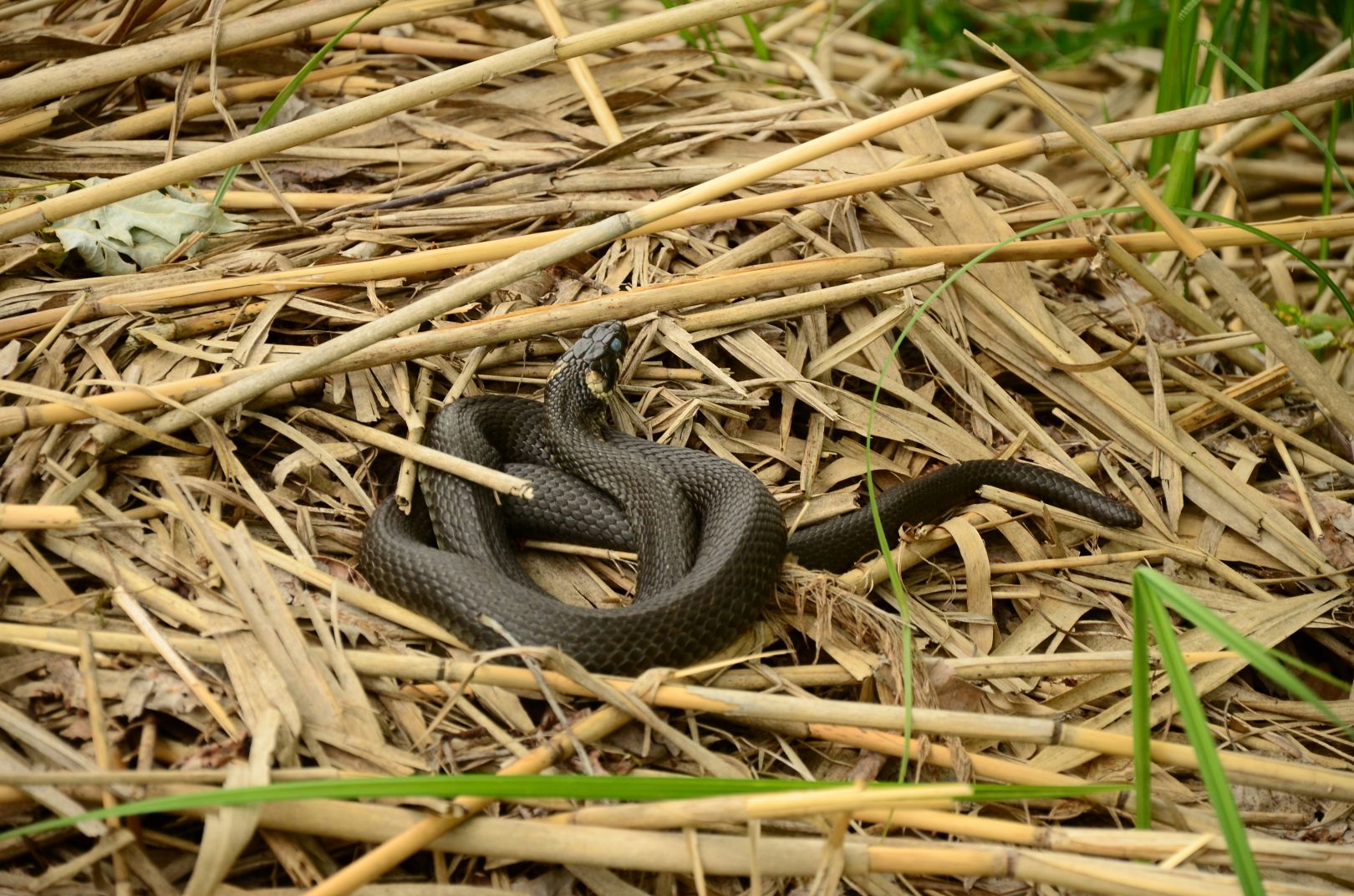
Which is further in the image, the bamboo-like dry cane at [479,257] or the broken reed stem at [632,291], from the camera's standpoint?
the bamboo-like dry cane at [479,257]

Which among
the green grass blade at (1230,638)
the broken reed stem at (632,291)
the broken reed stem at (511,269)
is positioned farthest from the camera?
the broken reed stem at (632,291)

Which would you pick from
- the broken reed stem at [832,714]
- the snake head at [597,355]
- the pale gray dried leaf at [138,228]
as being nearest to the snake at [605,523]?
the snake head at [597,355]

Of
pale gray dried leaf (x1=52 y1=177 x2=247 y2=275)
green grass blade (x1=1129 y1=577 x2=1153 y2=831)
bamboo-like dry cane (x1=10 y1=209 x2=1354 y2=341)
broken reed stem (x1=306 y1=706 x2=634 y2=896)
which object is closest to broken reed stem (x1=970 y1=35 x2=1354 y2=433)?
bamboo-like dry cane (x1=10 y1=209 x2=1354 y2=341)

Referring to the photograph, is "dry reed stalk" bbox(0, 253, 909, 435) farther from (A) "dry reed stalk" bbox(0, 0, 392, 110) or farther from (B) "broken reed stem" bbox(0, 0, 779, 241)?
(A) "dry reed stalk" bbox(0, 0, 392, 110)

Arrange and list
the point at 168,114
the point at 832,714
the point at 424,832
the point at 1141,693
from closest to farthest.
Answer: the point at 1141,693 → the point at 424,832 → the point at 832,714 → the point at 168,114

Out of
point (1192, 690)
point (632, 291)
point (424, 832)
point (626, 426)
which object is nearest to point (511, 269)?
point (632, 291)

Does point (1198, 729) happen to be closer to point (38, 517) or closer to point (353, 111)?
point (38, 517)

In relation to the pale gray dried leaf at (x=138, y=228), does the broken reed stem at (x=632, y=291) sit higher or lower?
lower

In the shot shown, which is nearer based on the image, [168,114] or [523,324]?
[523,324]

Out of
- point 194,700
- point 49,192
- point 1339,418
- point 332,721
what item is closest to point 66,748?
point 194,700

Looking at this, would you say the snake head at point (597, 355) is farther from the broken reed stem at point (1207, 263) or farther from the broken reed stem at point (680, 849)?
the broken reed stem at point (680, 849)
